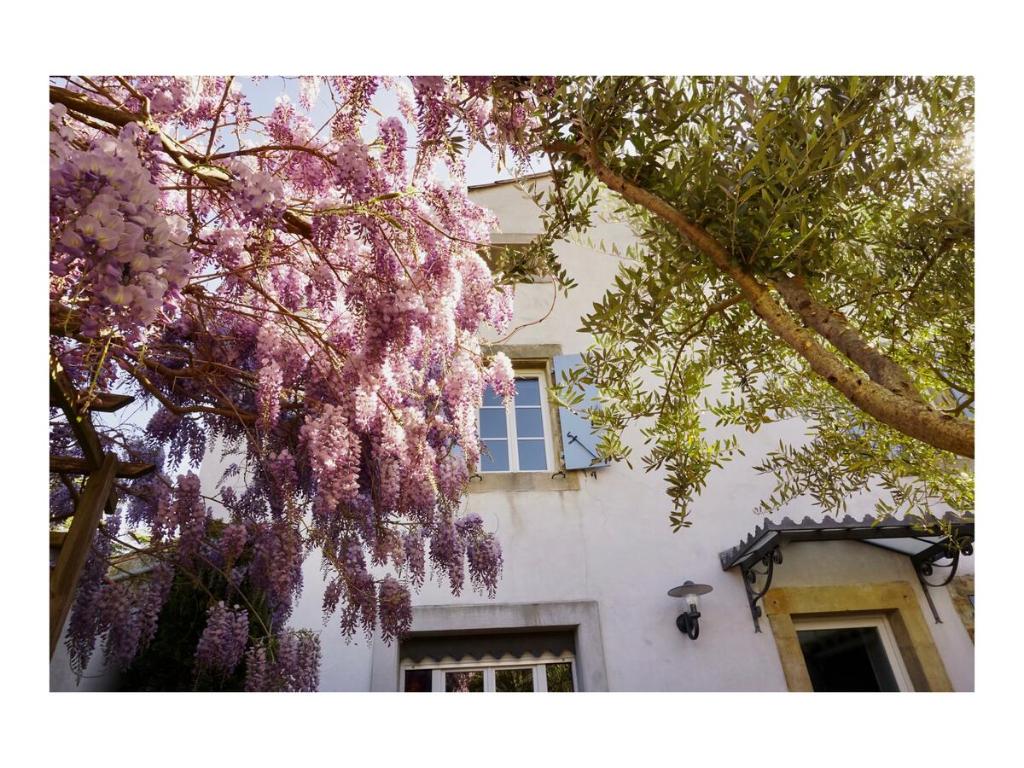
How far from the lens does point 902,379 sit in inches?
46.9

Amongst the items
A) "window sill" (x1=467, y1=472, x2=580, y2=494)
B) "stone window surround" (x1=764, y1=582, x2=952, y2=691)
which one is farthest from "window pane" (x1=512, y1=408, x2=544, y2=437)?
"stone window surround" (x1=764, y1=582, x2=952, y2=691)

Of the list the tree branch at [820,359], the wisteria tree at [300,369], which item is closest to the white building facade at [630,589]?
the wisteria tree at [300,369]

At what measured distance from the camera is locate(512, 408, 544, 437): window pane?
3164 millimetres

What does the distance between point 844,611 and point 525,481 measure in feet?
5.01

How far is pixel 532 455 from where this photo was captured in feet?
10.2

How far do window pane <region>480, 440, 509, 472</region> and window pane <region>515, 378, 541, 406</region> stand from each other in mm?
263

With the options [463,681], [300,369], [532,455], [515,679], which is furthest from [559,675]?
[300,369]

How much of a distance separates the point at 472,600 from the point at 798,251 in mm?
1857

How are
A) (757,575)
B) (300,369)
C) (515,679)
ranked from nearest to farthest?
1. (300,369)
2. (515,679)
3. (757,575)

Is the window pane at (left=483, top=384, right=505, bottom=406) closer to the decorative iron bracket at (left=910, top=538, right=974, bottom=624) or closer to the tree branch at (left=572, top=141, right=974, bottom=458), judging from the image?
the tree branch at (left=572, top=141, right=974, bottom=458)

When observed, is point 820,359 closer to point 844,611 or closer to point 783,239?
point 783,239
